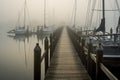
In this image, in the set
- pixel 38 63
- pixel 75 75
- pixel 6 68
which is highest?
pixel 38 63

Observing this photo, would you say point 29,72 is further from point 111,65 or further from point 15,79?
point 111,65

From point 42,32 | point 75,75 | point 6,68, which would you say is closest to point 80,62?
point 75,75

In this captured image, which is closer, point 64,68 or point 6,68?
point 64,68

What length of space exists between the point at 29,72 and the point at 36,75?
17647 mm

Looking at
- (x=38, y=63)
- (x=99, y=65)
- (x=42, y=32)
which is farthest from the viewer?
(x=42, y=32)

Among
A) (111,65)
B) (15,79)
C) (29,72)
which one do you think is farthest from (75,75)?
(29,72)

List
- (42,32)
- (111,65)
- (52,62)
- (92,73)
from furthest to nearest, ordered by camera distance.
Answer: (42,32), (52,62), (111,65), (92,73)

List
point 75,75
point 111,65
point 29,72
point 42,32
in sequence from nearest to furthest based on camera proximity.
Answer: point 75,75
point 111,65
point 29,72
point 42,32

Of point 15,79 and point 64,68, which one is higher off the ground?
point 64,68

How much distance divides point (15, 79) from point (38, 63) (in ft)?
48.8

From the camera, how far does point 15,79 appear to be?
24.4 metres

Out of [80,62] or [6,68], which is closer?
[80,62]

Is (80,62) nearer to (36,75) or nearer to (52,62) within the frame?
(52,62)

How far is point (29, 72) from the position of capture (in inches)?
1084
